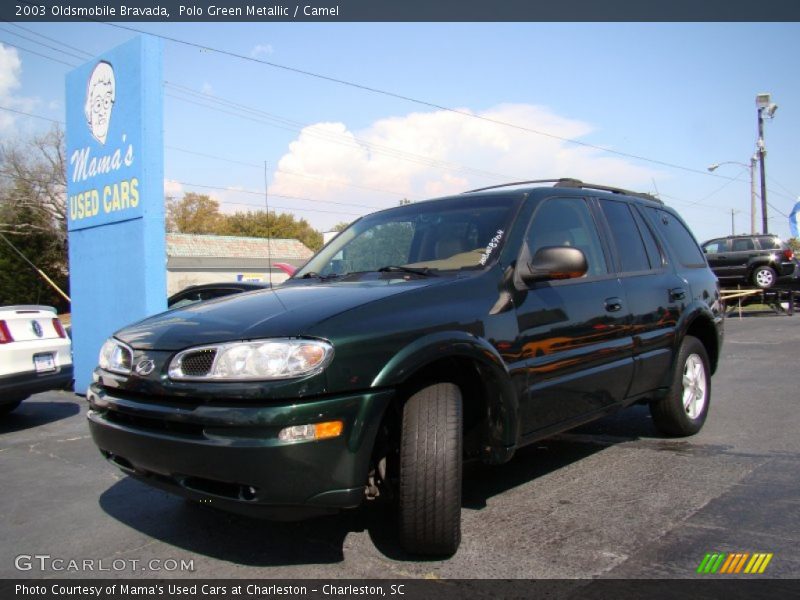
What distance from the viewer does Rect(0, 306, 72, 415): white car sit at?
6.28 metres

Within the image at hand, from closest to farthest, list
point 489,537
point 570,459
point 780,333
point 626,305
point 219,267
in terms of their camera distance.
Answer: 1. point 489,537
2. point 626,305
3. point 570,459
4. point 780,333
5. point 219,267

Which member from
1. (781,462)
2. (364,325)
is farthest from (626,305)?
(364,325)

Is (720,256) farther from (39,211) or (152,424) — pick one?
(39,211)

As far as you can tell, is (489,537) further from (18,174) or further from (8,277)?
(18,174)

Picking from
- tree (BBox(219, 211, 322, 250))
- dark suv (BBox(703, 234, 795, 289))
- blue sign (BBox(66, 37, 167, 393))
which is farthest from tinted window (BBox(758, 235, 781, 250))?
tree (BBox(219, 211, 322, 250))

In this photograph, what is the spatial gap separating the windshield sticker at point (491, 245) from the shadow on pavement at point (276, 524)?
141 centimetres

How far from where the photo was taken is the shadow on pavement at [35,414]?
668 cm

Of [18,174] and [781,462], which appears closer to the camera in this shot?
[781,462]

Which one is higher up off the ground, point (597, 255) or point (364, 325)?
point (597, 255)

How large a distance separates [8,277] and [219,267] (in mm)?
11434

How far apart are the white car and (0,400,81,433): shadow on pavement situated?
0.18 m

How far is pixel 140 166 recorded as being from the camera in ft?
24.1

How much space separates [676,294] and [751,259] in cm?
1640

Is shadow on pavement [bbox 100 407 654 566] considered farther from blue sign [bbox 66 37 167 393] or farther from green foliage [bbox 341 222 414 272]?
blue sign [bbox 66 37 167 393]
